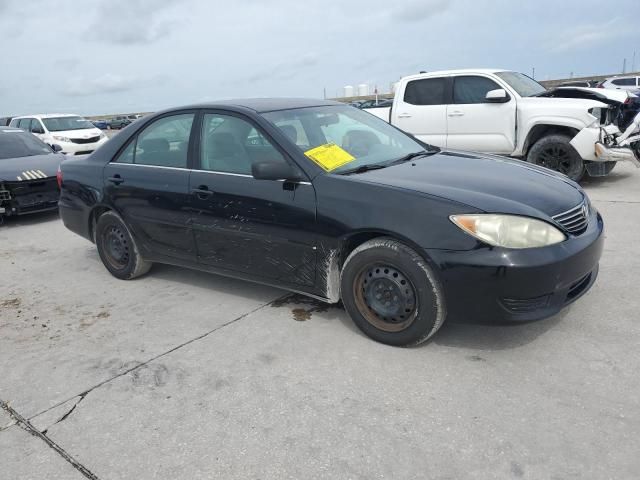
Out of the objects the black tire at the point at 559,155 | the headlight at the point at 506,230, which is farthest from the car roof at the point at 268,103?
the black tire at the point at 559,155

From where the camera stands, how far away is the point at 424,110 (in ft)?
28.8

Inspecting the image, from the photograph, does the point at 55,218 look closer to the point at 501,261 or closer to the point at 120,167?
the point at 120,167

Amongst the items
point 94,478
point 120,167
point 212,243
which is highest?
point 120,167

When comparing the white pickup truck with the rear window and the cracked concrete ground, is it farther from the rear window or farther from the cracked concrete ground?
the cracked concrete ground

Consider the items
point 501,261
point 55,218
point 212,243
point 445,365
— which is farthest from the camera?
point 55,218

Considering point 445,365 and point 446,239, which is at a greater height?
point 446,239

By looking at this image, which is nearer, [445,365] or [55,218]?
[445,365]

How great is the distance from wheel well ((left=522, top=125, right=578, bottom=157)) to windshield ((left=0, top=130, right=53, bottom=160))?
25.5ft

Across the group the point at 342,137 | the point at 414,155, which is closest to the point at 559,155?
the point at 414,155

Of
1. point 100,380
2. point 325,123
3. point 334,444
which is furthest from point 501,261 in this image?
point 100,380

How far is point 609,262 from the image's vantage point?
A: 4.50 m

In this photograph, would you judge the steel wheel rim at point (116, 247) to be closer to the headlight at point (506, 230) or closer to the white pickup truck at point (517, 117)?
the headlight at point (506, 230)

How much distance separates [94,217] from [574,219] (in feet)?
13.4

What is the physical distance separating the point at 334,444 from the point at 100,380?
5.15 ft
